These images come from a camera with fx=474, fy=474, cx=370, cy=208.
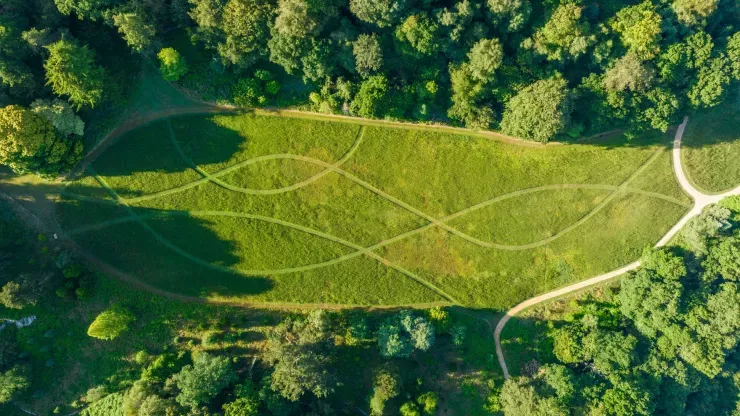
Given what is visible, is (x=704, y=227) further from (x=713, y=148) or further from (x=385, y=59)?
(x=385, y=59)

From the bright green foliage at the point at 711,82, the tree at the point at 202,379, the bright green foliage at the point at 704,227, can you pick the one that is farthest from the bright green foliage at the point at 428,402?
the bright green foliage at the point at 711,82

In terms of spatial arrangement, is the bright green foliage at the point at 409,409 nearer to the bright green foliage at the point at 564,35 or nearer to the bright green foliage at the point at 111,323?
the bright green foliage at the point at 111,323

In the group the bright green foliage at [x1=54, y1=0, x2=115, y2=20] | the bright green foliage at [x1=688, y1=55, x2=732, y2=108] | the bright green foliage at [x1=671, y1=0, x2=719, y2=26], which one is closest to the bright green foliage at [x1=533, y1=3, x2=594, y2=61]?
the bright green foliage at [x1=671, y1=0, x2=719, y2=26]

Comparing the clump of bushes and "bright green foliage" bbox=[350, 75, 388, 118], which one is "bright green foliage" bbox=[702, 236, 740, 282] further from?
the clump of bushes

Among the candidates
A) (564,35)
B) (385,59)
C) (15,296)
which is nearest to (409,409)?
(385,59)

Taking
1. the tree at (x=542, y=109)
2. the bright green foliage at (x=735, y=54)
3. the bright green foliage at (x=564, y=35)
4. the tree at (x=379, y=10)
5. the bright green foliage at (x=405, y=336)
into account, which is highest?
the bright green foliage at (x=735, y=54)

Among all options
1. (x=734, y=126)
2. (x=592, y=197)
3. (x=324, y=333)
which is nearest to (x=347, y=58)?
(x=324, y=333)

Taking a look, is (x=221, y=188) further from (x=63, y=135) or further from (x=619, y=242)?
(x=619, y=242)
